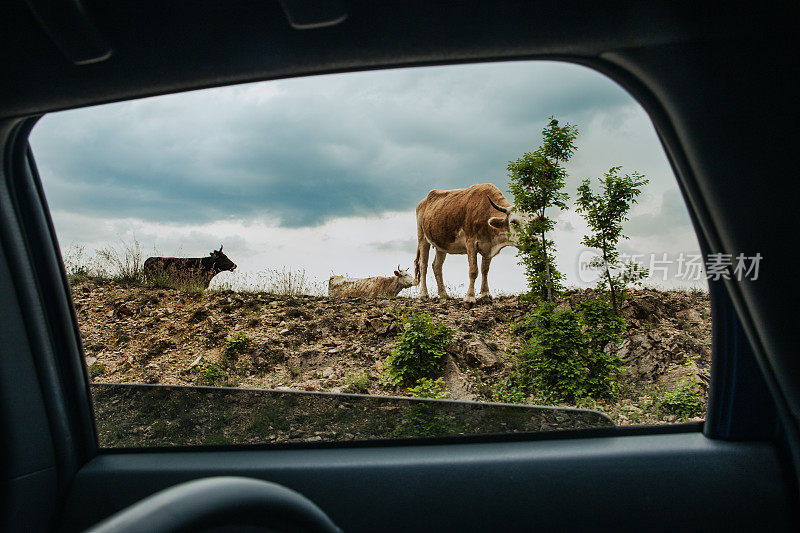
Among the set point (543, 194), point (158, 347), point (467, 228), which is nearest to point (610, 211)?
point (543, 194)

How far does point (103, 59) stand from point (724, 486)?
5.86 ft

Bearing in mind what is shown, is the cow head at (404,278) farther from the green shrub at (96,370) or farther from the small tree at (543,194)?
the green shrub at (96,370)

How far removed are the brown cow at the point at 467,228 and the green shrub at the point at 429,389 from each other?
1.19m

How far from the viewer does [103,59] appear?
1.00 m

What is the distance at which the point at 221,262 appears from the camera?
4.70 metres

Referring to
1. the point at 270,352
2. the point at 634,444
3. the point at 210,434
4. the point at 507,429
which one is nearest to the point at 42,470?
the point at 210,434

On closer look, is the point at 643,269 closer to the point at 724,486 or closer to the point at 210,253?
the point at 724,486

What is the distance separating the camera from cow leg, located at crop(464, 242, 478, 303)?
164 inches

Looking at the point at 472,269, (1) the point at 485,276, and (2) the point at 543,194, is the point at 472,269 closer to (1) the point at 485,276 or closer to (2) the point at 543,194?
(1) the point at 485,276

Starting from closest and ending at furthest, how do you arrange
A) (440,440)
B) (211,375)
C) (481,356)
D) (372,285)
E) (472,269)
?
1. (440,440)
2. (481,356)
3. (211,375)
4. (472,269)
5. (372,285)

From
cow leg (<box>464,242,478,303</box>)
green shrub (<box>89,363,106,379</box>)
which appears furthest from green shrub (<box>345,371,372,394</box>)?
green shrub (<box>89,363,106,379</box>)

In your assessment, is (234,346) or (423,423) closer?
(423,423)

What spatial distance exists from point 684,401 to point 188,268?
4.32 m

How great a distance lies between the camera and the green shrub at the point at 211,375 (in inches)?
142
